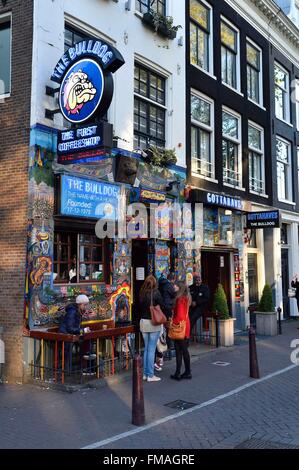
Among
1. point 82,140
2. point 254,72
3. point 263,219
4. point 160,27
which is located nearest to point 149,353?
point 82,140

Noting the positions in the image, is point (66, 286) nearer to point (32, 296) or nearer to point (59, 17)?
point (32, 296)

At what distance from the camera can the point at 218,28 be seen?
1636 centimetres

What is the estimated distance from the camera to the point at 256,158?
19.3 m

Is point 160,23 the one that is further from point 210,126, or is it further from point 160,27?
point 210,126

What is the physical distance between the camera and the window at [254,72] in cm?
1881

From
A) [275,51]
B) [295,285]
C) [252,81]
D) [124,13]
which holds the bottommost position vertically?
[295,285]

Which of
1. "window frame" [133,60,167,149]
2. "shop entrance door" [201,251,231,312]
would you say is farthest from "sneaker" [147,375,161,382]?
"shop entrance door" [201,251,231,312]

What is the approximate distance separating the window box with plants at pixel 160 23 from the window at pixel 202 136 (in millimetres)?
2164

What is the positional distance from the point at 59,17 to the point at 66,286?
17.8ft

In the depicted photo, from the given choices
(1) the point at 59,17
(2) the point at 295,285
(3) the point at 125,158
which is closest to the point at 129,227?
(3) the point at 125,158

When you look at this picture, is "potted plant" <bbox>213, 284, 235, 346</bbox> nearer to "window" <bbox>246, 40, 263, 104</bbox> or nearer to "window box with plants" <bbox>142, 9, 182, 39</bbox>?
"window box with plants" <bbox>142, 9, 182, 39</bbox>

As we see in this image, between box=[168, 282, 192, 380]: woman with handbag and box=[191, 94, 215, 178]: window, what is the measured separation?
628cm

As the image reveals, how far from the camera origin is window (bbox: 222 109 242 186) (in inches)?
655

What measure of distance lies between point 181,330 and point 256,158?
11990mm
